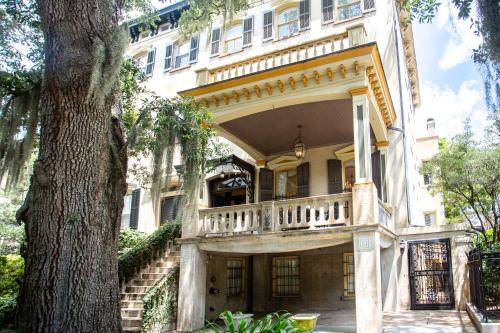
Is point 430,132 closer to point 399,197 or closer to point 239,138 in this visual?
point 399,197

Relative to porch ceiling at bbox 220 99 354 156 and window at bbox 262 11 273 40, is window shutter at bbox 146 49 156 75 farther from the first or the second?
porch ceiling at bbox 220 99 354 156

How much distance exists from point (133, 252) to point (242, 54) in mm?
8056

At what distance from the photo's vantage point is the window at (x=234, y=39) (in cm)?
1538

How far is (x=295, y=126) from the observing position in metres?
11.9

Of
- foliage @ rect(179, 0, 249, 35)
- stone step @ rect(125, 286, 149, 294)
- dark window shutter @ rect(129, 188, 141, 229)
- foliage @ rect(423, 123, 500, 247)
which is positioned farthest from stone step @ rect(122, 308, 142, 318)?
foliage @ rect(423, 123, 500, 247)

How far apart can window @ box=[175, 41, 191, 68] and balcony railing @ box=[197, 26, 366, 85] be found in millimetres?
6287

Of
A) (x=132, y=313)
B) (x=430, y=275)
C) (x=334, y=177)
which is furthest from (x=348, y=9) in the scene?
(x=132, y=313)

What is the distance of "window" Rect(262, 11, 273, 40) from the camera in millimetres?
14695

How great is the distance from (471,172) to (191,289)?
8745 mm

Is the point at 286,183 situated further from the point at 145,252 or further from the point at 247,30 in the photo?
the point at 247,30

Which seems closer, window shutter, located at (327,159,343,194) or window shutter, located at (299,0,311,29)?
window shutter, located at (327,159,343,194)

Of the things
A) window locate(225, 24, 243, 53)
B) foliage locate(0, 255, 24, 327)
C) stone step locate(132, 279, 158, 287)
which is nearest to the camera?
foliage locate(0, 255, 24, 327)

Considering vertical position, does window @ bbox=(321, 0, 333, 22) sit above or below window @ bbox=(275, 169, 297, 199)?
above

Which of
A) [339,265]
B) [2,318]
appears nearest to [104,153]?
[2,318]
